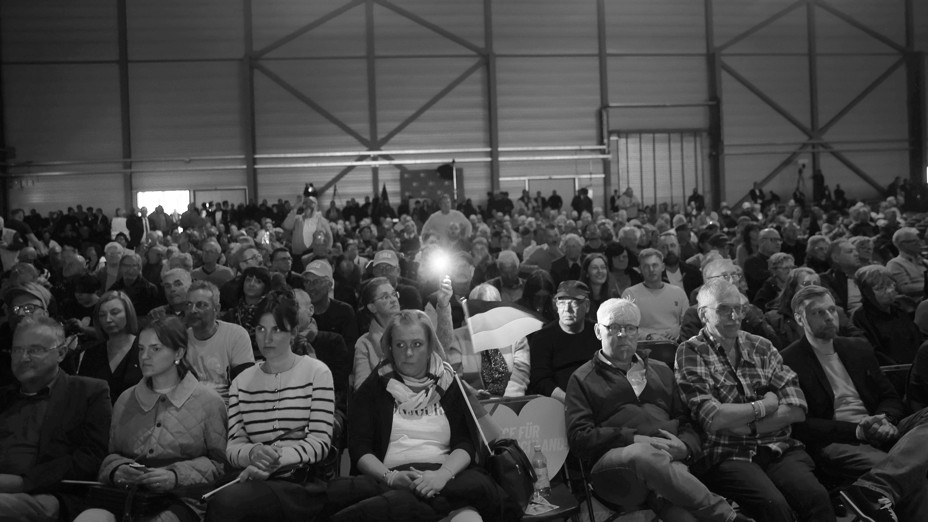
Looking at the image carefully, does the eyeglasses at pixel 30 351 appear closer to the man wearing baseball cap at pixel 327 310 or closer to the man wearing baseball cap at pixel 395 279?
the man wearing baseball cap at pixel 327 310

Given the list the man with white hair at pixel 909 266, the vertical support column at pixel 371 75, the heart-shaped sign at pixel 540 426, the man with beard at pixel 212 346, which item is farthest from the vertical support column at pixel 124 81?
the heart-shaped sign at pixel 540 426

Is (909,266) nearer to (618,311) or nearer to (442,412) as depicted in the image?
(618,311)

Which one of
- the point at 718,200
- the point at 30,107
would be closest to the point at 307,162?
the point at 30,107

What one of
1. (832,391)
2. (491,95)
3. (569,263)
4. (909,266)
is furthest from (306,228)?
(491,95)

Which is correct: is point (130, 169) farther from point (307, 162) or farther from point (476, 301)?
point (476, 301)

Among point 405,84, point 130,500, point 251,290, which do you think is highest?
point 405,84

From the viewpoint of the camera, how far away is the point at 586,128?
22016 mm

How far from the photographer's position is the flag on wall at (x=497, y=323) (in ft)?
17.2

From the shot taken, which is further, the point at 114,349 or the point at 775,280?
the point at 775,280

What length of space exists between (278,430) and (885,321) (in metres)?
4.13

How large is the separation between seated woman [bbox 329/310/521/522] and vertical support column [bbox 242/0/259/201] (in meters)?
17.3

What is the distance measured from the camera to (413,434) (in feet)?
14.1

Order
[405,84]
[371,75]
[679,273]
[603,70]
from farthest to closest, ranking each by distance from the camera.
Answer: [603,70], [405,84], [371,75], [679,273]

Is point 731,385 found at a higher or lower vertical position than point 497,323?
lower
